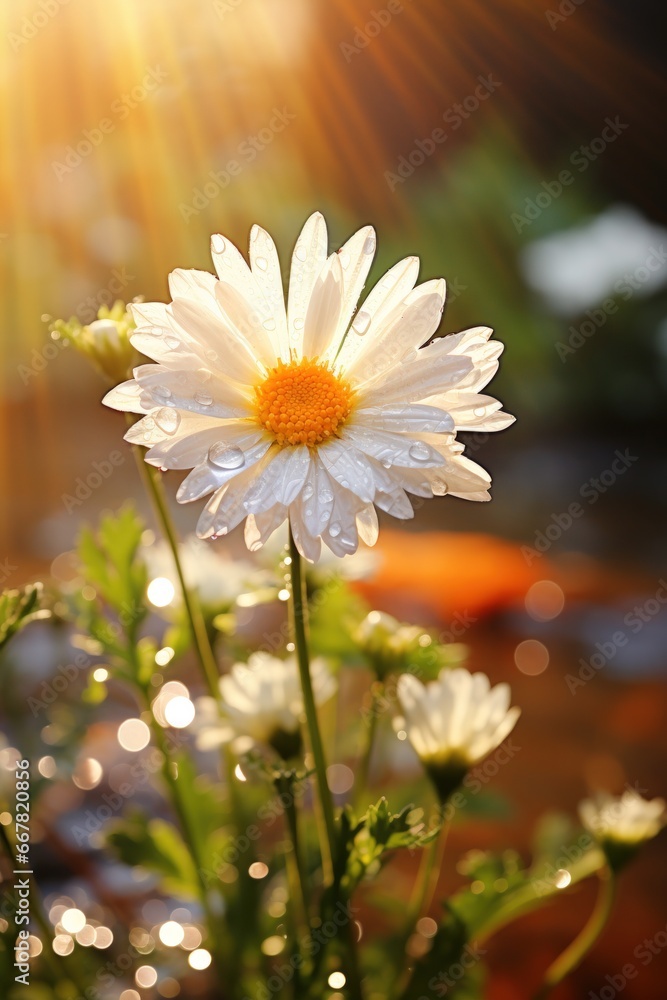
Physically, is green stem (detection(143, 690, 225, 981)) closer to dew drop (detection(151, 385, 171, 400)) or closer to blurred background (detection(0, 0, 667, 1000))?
dew drop (detection(151, 385, 171, 400))

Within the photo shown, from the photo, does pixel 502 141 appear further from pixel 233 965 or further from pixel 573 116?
pixel 233 965

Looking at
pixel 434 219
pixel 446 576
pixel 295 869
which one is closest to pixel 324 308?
pixel 295 869

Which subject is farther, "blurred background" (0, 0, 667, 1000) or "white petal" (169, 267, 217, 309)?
"blurred background" (0, 0, 667, 1000)

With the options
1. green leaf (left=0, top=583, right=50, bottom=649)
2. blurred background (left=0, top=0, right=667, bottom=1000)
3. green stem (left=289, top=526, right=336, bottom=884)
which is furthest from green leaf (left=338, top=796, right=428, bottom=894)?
blurred background (left=0, top=0, right=667, bottom=1000)

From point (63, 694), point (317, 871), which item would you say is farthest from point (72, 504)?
point (317, 871)

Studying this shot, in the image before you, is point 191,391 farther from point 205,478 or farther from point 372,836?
point 372,836
